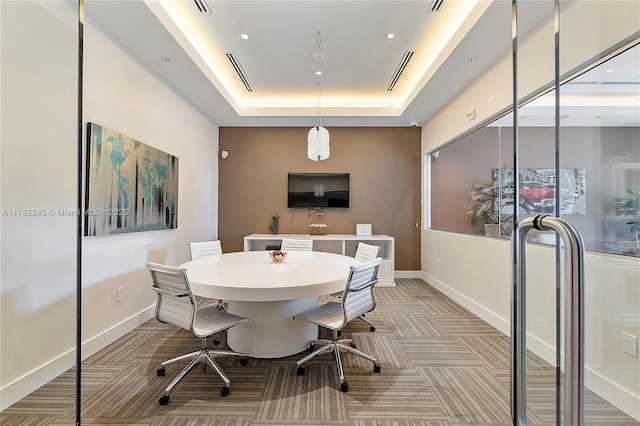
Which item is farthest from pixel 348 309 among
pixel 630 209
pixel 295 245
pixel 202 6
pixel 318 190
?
pixel 318 190

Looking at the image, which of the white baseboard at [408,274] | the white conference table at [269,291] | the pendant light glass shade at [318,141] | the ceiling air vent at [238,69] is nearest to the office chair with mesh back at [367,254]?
the white conference table at [269,291]

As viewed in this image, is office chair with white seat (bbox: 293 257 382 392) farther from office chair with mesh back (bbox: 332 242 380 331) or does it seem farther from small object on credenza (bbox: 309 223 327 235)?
small object on credenza (bbox: 309 223 327 235)

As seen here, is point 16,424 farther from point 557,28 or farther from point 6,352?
point 557,28

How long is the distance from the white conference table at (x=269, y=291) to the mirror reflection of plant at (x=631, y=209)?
1694 mm

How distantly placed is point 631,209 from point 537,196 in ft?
2.96

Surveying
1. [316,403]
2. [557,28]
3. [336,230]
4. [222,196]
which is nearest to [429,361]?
[316,403]

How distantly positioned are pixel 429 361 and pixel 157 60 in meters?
4.04

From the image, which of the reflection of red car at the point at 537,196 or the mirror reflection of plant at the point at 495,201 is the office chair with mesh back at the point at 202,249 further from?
the mirror reflection of plant at the point at 495,201

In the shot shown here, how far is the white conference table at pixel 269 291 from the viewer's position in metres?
2.00

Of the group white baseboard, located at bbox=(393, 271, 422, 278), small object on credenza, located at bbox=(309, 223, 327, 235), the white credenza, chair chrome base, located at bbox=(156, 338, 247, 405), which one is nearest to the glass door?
chair chrome base, located at bbox=(156, 338, 247, 405)

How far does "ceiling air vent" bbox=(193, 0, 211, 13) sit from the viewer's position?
266cm

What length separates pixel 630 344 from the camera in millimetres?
1602

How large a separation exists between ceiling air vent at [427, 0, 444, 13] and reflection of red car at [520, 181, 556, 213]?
2.22 meters

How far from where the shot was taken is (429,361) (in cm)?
253
